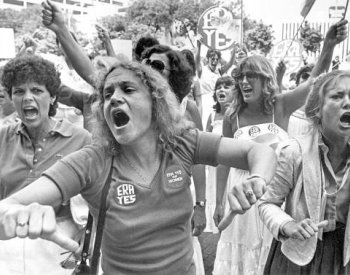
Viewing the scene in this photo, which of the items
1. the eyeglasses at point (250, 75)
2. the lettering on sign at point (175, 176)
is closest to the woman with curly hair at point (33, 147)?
the lettering on sign at point (175, 176)

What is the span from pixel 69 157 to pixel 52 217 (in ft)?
1.60

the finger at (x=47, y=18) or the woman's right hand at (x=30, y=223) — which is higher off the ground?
the finger at (x=47, y=18)

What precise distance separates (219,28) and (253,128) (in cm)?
403

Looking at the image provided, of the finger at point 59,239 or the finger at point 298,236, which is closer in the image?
the finger at point 59,239

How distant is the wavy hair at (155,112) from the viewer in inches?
86.2

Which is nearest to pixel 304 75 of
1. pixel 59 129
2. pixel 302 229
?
pixel 59 129

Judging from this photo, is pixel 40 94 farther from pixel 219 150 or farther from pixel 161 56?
pixel 219 150

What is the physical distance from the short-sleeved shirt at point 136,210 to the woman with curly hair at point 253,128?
1.83 metres

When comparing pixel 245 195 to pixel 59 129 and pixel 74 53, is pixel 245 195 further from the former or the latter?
pixel 74 53

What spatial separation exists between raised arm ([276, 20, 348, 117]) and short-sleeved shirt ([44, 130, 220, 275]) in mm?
2033

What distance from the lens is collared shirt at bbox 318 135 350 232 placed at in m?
2.33

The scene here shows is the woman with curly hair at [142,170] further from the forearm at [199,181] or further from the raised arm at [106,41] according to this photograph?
the raised arm at [106,41]

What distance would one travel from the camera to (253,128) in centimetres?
395

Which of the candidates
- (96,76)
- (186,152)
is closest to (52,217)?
(186,152)
